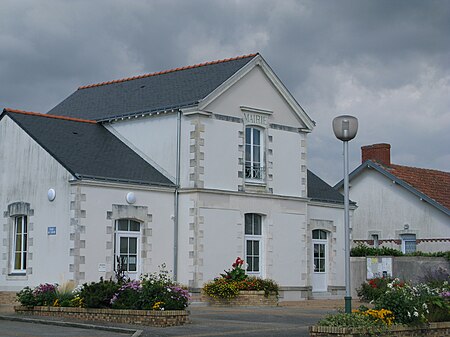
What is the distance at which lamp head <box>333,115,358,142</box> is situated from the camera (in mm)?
15242

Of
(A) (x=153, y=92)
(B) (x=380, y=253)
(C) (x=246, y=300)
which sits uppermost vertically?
(A) (x=153, y=92)

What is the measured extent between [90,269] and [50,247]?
151cm

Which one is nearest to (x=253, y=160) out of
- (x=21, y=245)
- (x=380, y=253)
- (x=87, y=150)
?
(x=87, y=150)

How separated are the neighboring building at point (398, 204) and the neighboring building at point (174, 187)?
5.75 m

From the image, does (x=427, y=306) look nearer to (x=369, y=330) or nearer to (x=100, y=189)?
(x=369, y=330)

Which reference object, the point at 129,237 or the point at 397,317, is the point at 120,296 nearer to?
the point at 129,237

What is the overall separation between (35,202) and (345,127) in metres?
13.1

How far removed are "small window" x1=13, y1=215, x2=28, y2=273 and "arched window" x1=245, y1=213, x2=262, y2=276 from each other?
24.1ft

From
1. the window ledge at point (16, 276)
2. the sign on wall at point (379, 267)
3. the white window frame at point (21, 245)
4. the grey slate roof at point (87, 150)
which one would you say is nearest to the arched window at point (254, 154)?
the grey slate roof at point (87, 150)

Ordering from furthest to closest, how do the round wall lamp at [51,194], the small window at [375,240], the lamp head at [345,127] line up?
the small window at [375,240]
the round wall lamp at [51,194]
the lamp head at [345,127]

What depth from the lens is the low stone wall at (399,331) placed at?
45.6 ft

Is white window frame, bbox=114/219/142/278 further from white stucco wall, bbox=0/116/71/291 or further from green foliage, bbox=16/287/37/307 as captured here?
green foliage, bbox=16/287/37/307

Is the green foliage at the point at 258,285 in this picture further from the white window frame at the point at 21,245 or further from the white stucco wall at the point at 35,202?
the white window frame at the point at 21,245

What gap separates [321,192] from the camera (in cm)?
3189
